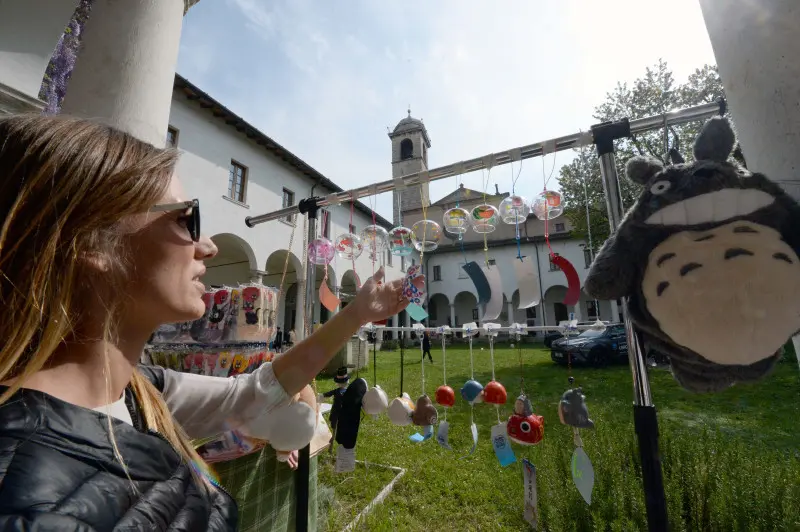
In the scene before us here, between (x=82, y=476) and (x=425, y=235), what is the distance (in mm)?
1827

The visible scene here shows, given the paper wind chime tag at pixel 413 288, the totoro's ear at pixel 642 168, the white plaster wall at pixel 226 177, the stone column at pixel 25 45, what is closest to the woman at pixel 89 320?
the paper wind chime tag at pixel 413 288

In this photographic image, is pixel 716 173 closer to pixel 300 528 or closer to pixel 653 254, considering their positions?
pixel 653 254

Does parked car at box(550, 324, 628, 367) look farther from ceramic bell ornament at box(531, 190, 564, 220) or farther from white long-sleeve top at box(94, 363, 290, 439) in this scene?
white long-sleeve top at box(94, 363, 290, 439)

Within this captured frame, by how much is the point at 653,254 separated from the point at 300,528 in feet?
7.46

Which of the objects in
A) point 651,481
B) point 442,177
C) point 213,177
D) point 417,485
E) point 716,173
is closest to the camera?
point 716,173

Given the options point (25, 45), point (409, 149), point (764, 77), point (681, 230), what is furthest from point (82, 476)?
point (409, 149)

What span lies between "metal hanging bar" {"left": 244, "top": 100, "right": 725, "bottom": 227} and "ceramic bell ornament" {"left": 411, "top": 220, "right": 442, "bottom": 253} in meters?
0.31

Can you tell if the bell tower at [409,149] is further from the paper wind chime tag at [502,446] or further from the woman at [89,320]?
the woman at [89,320]

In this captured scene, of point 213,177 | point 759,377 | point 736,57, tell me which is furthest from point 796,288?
point 213,177

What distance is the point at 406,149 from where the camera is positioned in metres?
26.3

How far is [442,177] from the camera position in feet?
6.04

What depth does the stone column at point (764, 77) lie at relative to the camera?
0.81 metres

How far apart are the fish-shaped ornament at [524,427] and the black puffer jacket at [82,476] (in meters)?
1.61

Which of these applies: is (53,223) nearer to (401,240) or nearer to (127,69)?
(401,240)
